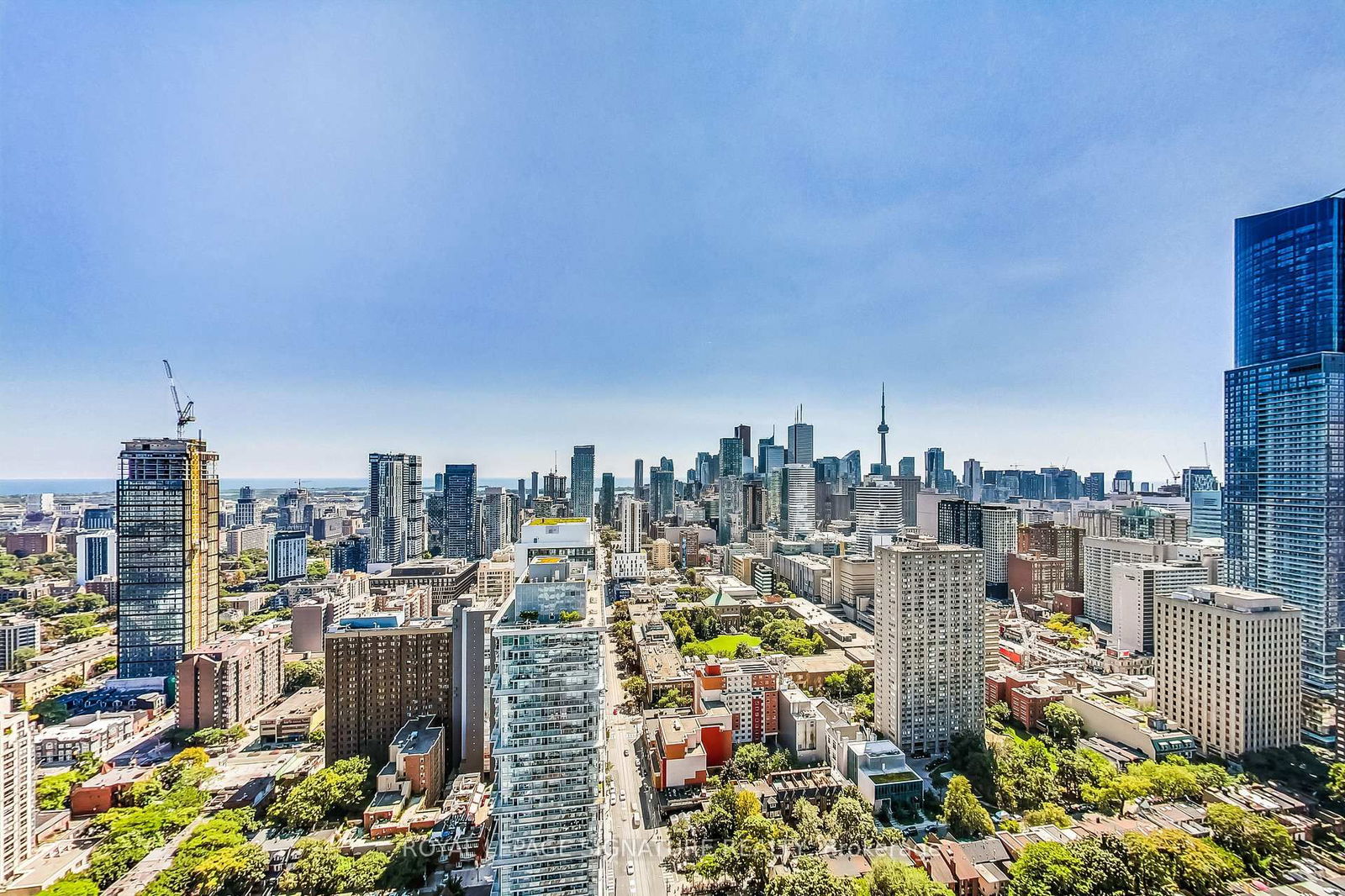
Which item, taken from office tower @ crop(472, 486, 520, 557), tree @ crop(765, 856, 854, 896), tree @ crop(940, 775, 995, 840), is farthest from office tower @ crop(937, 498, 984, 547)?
office tower @ crop(472, 486, 520, 557)

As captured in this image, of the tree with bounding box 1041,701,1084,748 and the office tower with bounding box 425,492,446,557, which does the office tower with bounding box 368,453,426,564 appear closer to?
the office tower with bounding box 425,492,446,557

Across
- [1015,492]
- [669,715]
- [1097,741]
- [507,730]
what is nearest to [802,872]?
[507,730]

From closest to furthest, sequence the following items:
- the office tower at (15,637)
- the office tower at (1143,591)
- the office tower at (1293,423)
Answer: the office tower at (1293,423)
the office tower at (15,637)
the office tower at (1143,591)

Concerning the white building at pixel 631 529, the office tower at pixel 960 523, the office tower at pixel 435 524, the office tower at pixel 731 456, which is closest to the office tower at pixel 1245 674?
the office tower at pixel 960 523

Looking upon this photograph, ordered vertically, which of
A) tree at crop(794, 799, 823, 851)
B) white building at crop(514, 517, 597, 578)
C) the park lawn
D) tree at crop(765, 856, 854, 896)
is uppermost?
white building at crop(514, 517, 597, 578)

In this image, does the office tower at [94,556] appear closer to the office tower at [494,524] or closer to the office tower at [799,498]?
the office tower at [494,524]

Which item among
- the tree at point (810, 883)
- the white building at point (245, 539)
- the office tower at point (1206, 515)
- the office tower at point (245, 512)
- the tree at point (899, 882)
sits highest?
the office tower at point (1206, 515)
